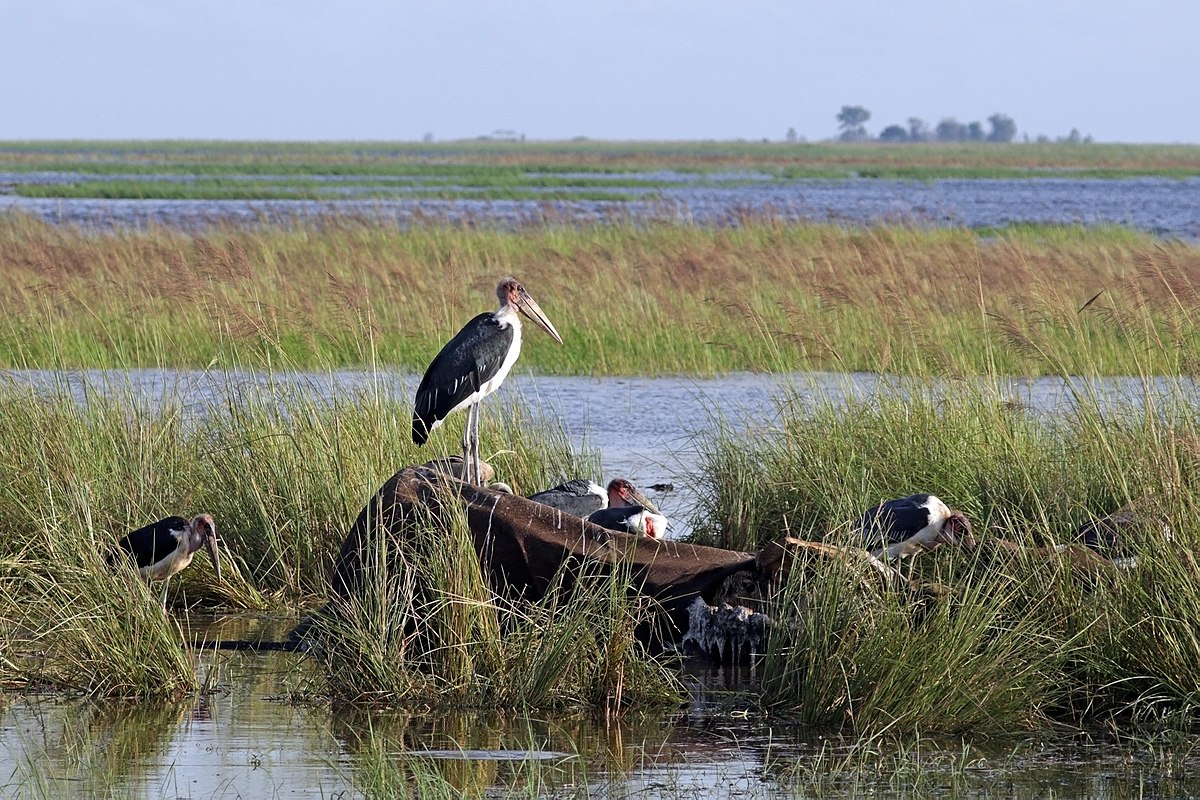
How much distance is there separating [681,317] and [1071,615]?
10071 mm

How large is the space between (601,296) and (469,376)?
27.5 ft

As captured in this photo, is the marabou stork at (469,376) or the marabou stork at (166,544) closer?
the marabou stork at (166,544)

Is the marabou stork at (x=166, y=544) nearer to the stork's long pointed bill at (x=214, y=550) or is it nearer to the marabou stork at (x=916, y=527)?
the stork's long pointed bill at (x=214, y=550)

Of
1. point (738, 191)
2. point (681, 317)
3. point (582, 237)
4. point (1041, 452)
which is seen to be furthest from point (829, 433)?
point (738, 191)

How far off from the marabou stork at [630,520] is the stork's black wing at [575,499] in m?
0.26

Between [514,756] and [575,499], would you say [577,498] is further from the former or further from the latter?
A: [514,756]

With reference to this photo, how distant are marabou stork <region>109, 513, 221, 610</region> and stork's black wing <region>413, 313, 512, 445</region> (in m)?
1.26

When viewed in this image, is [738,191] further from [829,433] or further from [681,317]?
[829,433]

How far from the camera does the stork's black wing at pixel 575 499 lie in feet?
24.6

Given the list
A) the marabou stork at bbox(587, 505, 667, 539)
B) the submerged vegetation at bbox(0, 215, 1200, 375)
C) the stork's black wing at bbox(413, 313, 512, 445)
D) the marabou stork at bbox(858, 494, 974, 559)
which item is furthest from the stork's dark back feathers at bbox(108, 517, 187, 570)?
the submerged vegetation at bbox(0, 215, 1200, 375)

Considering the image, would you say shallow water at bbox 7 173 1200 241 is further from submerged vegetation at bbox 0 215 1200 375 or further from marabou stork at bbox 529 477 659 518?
marabou stork at bbox 529 477 659 518

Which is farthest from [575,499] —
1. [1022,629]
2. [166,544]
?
[1022,629]

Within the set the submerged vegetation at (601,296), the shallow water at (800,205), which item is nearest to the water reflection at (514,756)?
the submerged vegetation at (601,296)

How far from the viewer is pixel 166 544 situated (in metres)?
6.84
